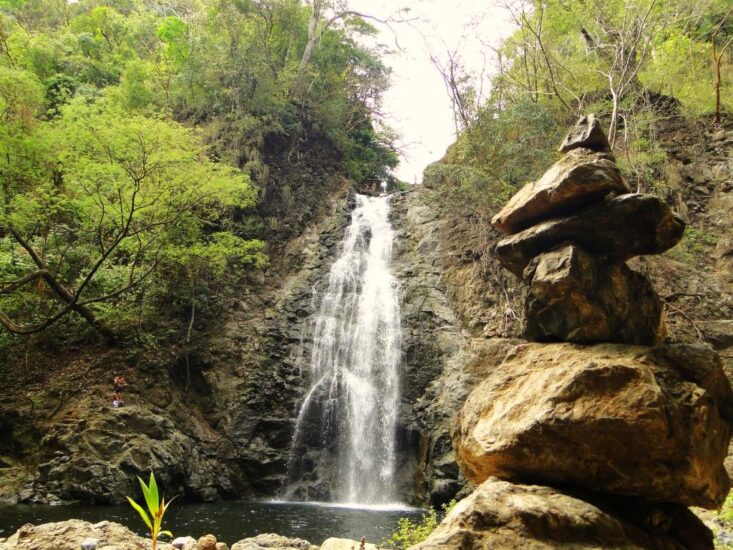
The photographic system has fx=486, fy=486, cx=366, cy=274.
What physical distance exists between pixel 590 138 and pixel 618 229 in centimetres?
164

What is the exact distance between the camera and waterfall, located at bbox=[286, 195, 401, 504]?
14875 millimetres

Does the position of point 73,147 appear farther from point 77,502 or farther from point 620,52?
point 620,52

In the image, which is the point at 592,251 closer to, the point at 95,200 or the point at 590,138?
the point at 590,138

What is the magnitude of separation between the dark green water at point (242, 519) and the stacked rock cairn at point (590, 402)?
5829 mm

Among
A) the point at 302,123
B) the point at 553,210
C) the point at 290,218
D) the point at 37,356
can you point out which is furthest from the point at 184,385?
the point at 302,123

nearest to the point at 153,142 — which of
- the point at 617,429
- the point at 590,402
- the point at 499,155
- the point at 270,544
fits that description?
the point at 270,544

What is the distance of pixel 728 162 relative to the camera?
60.2 feet

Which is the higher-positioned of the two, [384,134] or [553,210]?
[384,134]

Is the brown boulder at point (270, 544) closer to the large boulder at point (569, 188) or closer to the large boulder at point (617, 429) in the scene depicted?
the large boulder at point (617, 429)

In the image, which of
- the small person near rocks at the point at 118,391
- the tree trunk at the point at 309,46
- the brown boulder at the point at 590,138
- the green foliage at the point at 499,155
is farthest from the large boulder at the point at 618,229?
the tree trunk at the point at 309,46

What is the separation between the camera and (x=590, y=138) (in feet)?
23.1

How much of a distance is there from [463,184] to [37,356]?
15.8 metres

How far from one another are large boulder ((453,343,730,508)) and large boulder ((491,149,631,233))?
78.4 inches

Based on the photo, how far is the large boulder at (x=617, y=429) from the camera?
4.71 meters
